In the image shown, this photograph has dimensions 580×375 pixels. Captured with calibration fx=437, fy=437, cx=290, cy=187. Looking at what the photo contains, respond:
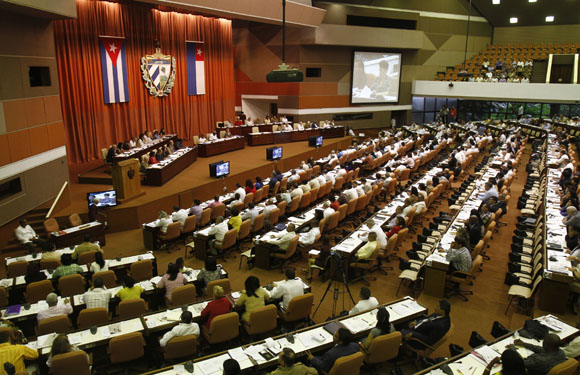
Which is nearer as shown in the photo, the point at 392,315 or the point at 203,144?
the point at 392,315

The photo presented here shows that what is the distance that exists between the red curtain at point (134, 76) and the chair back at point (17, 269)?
919 centimetres

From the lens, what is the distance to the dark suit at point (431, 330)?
580 centimetres

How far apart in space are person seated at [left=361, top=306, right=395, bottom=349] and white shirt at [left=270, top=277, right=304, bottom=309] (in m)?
1.43

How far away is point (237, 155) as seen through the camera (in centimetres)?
1927

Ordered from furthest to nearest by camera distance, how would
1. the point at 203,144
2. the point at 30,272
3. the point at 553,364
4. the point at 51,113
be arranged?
1. the point at 203,144
2. the point at 51,113
3. the point at 30,272
4. the point at 553,364

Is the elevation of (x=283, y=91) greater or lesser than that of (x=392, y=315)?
greater

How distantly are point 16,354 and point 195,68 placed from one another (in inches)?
740

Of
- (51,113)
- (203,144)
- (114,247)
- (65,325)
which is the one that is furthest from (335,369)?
(203,144)

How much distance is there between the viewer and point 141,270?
26.6 ft

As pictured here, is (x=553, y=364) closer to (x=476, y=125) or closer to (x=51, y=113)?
(x=51, y=113)

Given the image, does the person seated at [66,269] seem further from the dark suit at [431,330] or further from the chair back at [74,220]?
the dark suit at [431,330]

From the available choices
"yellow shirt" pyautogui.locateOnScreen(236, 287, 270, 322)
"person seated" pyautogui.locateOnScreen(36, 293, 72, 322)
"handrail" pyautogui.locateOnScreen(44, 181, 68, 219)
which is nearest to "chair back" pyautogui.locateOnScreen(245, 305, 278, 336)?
"yellow shirt" pyautogui.locateOnScreen(236, 287, 270, 322)

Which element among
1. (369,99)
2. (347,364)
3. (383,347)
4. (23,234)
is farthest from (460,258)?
(369,99)

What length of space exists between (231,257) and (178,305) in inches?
133
